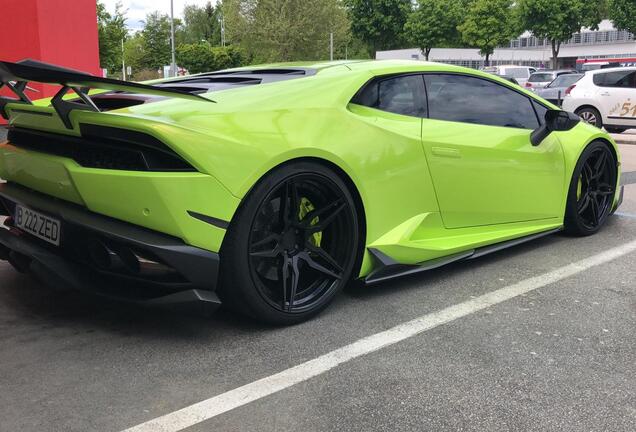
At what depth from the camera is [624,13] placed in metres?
43.7

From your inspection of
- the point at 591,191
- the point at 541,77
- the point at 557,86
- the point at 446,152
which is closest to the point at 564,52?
the point at 541,77

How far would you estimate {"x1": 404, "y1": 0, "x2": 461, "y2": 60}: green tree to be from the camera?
201 ft

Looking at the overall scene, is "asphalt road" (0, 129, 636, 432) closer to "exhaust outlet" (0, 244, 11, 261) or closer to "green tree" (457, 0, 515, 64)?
"exhaust outlet" (0, 244, 11, 261)

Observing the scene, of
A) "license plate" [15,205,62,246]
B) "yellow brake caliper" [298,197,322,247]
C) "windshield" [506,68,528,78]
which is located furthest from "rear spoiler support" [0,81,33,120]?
"windshield" [506,68,528,78]

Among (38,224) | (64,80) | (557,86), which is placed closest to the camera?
(64,80)

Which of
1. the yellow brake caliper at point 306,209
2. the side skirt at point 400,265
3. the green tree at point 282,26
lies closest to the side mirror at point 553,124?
the side skirt at point 400,265

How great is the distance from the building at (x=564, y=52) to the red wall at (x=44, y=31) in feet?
173

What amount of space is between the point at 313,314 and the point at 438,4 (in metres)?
63.5

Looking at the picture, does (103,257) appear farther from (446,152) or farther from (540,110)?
(540,110)

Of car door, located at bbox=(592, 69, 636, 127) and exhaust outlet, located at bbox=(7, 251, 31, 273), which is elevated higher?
car door, located at bbox=(592, 69, 636, 127)

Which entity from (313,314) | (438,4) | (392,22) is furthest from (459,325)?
(392,22)

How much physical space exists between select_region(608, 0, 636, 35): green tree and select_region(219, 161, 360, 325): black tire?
48292 mm

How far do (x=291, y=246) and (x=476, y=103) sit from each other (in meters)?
1.72

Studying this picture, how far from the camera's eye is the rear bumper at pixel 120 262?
251 cm
